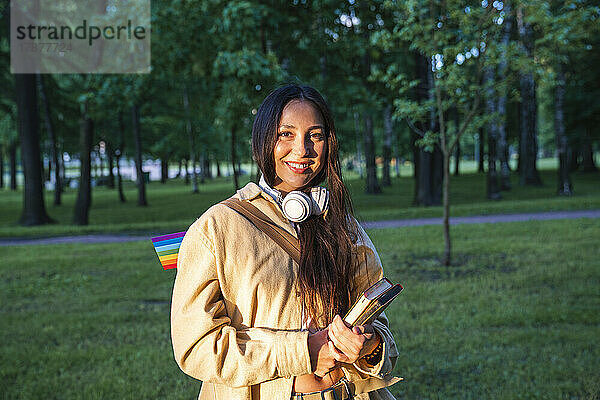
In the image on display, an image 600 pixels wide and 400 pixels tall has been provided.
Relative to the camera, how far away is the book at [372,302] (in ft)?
5.72

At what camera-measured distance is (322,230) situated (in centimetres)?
201

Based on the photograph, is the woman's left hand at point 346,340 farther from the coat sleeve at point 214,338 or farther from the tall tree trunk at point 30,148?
the tall tree trunk at point 30,148

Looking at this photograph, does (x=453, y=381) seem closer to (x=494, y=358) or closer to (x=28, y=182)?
(x=494, y=358)

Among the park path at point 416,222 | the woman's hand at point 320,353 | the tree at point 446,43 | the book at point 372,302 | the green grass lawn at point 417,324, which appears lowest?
the green grass lawn at point 417,324

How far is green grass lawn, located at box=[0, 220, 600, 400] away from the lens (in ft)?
17.4

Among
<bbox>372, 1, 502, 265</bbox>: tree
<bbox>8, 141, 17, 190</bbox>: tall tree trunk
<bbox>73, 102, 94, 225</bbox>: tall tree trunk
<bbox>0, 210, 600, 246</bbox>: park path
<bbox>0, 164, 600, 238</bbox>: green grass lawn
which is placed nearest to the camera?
<bbox>372, 1, 502, 265</bbox>: tree

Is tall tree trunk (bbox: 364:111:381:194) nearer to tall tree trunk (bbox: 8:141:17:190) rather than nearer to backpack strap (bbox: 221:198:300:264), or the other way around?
backpack strap (bbox: 221:198:300:264)

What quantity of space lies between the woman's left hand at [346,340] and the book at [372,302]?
3cm

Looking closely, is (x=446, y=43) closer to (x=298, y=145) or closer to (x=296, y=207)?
(x=298, y=145)

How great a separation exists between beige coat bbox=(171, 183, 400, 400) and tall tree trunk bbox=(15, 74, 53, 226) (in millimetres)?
19524

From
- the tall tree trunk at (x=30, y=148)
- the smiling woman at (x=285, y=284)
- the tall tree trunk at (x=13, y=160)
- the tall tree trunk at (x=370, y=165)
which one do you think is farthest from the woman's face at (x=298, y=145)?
the tall tree trunk at (x=13, y=160)

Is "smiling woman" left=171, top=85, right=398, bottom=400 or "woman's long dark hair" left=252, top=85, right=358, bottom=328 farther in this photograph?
"woman's long dark hair" left=252, top=85, right=358, bottom=328

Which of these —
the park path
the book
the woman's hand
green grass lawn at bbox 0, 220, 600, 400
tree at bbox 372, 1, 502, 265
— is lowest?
green grass lawn at bbox 0, 220, 600, 400

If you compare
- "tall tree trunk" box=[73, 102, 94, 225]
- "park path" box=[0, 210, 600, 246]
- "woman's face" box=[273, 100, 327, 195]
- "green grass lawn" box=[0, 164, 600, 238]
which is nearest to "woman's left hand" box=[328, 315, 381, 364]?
"woman's face" box=[273, 100, 327, 195]
